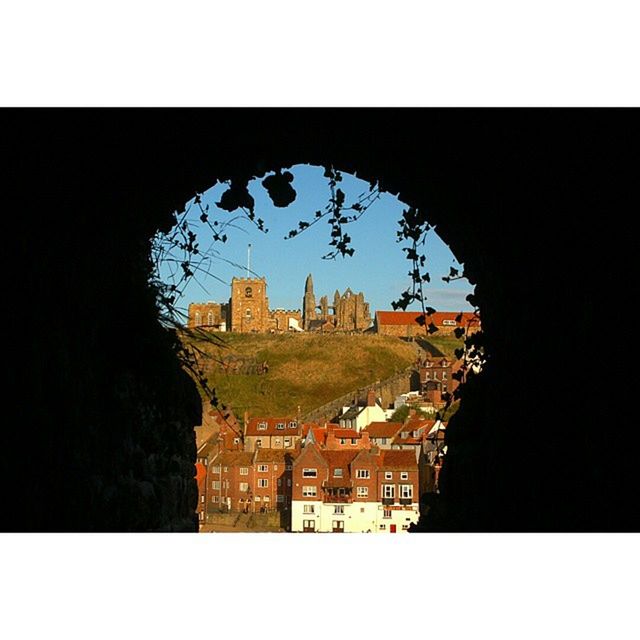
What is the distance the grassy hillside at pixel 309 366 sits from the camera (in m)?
72.0

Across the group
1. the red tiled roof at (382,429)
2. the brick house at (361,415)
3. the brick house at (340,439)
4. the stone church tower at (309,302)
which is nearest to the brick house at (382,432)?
the red tiled roof at (382,429)

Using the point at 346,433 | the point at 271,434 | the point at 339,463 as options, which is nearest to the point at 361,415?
the point at 271,434

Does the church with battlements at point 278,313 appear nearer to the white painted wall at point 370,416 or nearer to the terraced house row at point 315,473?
the white painted wall at point 370,416

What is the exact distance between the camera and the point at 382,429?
149ft

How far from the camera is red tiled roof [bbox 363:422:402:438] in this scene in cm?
4177

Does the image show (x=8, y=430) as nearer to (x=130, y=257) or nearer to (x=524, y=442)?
(x=130, y=257)

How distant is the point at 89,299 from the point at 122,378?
0.58 meters

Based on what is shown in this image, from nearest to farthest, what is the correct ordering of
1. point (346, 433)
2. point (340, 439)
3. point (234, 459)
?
point (234, 459)
point (340, 439)
point (346, 433)

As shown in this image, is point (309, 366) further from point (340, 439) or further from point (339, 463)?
point (339, 463)

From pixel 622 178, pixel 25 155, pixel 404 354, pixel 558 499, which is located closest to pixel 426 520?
pixel 558 499

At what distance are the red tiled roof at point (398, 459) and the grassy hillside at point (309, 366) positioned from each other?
3054 centimetres

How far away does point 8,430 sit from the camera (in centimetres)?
256

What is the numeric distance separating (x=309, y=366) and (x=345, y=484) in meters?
43.7

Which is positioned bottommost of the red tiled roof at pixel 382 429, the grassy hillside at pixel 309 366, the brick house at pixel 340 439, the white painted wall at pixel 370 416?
the brick house at pixel 340 439
